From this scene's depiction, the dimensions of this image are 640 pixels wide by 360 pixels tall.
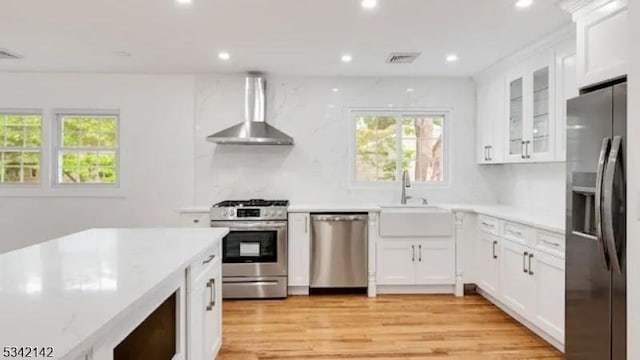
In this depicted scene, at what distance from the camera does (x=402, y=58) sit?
14.0ft

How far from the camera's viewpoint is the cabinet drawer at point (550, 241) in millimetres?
2842

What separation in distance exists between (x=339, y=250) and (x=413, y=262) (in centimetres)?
80

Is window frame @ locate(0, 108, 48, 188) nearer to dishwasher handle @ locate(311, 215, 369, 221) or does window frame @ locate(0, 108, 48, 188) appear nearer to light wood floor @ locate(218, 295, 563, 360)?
light wood floor @ locate(218, 295, 563, 360)

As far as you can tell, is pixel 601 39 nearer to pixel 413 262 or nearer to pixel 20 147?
pixel 413 262

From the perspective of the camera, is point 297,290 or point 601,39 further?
point 297,290

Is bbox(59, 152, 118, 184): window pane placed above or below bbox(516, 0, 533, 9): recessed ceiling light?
below

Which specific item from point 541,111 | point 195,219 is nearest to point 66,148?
point 195,219

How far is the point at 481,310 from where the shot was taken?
12.9ft

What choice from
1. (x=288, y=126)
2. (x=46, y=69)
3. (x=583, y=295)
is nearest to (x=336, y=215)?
(x=288, y=126)

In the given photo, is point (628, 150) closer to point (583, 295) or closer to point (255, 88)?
point (583, 295)

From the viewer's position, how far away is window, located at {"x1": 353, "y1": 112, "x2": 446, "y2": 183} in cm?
518

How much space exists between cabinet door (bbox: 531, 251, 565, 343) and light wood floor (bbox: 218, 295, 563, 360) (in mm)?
190

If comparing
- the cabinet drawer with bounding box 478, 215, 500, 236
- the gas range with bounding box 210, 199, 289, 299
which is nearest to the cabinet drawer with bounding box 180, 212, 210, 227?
the gas range with bounding box 210, 199, 289, 299

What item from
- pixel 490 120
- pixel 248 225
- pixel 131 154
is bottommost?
pixel 248 225
